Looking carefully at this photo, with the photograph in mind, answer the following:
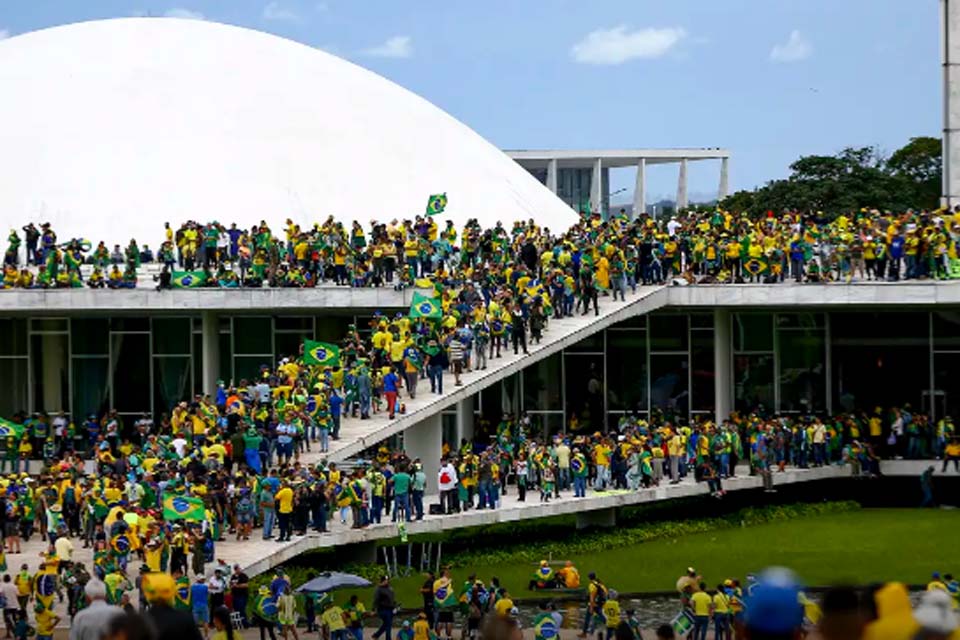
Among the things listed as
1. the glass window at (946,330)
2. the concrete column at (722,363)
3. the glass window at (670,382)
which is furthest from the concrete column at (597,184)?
the glass window at (946,330)

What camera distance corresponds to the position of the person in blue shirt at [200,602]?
22953 mm

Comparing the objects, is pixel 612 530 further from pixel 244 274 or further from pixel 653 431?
pixel 244 274

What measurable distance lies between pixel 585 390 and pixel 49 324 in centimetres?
1154

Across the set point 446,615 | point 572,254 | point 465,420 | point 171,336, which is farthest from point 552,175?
point 446,615

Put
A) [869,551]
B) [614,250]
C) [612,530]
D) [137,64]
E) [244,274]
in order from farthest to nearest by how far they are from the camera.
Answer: [137,64] → [244,274] → [614,250] → [612,530] → [869,551]

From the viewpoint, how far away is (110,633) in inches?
348

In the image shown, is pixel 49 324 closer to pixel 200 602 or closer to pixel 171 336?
pixel 171 336

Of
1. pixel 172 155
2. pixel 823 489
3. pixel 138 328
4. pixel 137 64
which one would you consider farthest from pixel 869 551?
pixel 137 64

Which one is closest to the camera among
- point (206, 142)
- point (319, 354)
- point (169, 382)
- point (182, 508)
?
point (182, 508)

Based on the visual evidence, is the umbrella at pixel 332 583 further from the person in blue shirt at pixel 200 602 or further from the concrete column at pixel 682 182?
the concrete column at pixel 682 182

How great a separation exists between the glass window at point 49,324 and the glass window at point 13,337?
0.26 metres

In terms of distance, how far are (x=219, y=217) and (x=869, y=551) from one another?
18913 mm

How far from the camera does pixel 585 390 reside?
137 feet

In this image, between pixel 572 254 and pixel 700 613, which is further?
pixel 572 254
